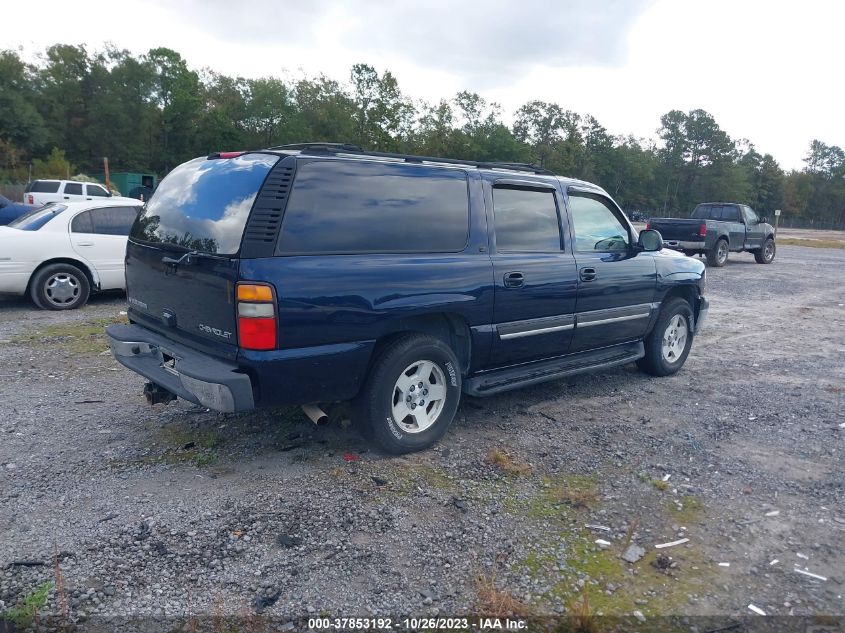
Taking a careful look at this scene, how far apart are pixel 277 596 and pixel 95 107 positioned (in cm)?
6773

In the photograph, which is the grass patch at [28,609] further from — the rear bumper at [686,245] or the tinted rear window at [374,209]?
the rear bumper at [686,245]

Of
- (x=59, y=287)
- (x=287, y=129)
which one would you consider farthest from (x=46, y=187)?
(x=287, y=129)

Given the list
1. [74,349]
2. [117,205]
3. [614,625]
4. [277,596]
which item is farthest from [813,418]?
[117,205]

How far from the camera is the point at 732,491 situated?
4.08m

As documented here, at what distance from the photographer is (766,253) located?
818 inches

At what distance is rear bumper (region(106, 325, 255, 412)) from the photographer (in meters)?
3.64

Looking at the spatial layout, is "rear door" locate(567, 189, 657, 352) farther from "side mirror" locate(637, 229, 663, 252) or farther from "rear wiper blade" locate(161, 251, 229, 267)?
"rear wiper blade" locate(161, 251, 229, 267)

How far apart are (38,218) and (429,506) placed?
7.78m

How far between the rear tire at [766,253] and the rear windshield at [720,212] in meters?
1.97

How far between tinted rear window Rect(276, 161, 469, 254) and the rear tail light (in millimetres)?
285

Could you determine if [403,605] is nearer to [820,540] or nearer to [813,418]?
[820,540]

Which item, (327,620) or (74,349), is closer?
(327,620)

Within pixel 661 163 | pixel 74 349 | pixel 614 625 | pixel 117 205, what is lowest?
pixel 614 625

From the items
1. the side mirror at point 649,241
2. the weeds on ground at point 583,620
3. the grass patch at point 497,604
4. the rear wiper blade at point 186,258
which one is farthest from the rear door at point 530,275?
the weeds on ground at point 583,620
